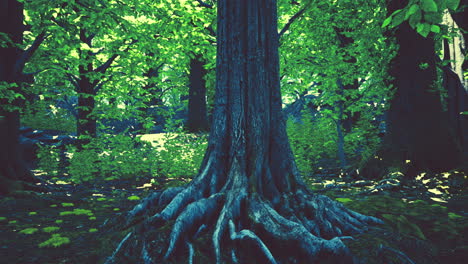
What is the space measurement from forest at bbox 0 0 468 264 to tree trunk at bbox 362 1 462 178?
30mm

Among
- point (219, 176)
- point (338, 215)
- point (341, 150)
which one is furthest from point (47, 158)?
point (341, 150)

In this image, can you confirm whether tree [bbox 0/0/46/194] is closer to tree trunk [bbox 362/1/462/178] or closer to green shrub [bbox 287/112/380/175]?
green shrub [bbox 287/112/380/175]

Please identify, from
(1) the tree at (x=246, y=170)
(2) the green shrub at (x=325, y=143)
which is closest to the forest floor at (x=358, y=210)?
(1) the tree at (x=246, y=170)

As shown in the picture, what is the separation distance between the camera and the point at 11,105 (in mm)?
6059

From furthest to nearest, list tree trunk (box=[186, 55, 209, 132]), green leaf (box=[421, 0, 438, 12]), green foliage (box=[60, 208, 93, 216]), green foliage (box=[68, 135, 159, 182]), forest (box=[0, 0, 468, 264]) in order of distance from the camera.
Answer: tree trunk (box=[186, 55, 209, 132])
green foliage (box=[68, 135, 159, 182])
green foliage (box=[60, 208, 93, 216])
forest (box=[0, 0, 468, 264])
green leaf (box=[421, 0, 438, 12])

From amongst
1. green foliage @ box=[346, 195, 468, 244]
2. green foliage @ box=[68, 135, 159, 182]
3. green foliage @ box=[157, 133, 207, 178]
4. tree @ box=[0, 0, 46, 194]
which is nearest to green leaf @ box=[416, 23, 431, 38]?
green foliage @ box=[346, 195, 468, 244]

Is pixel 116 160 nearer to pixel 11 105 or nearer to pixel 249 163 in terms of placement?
pixel 11 105

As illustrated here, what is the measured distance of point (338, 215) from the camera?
344 cm

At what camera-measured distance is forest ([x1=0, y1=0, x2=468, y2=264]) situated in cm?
279

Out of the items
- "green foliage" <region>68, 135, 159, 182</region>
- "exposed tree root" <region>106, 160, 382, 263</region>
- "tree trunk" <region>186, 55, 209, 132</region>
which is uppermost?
"tree trunk" <region>186, 55, 209, 132</region>

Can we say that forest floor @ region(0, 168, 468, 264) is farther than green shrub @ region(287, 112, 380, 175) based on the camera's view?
No

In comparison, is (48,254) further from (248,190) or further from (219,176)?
(248,190)

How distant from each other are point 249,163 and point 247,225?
0.79m

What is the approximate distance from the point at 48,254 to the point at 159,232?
4.47ft
